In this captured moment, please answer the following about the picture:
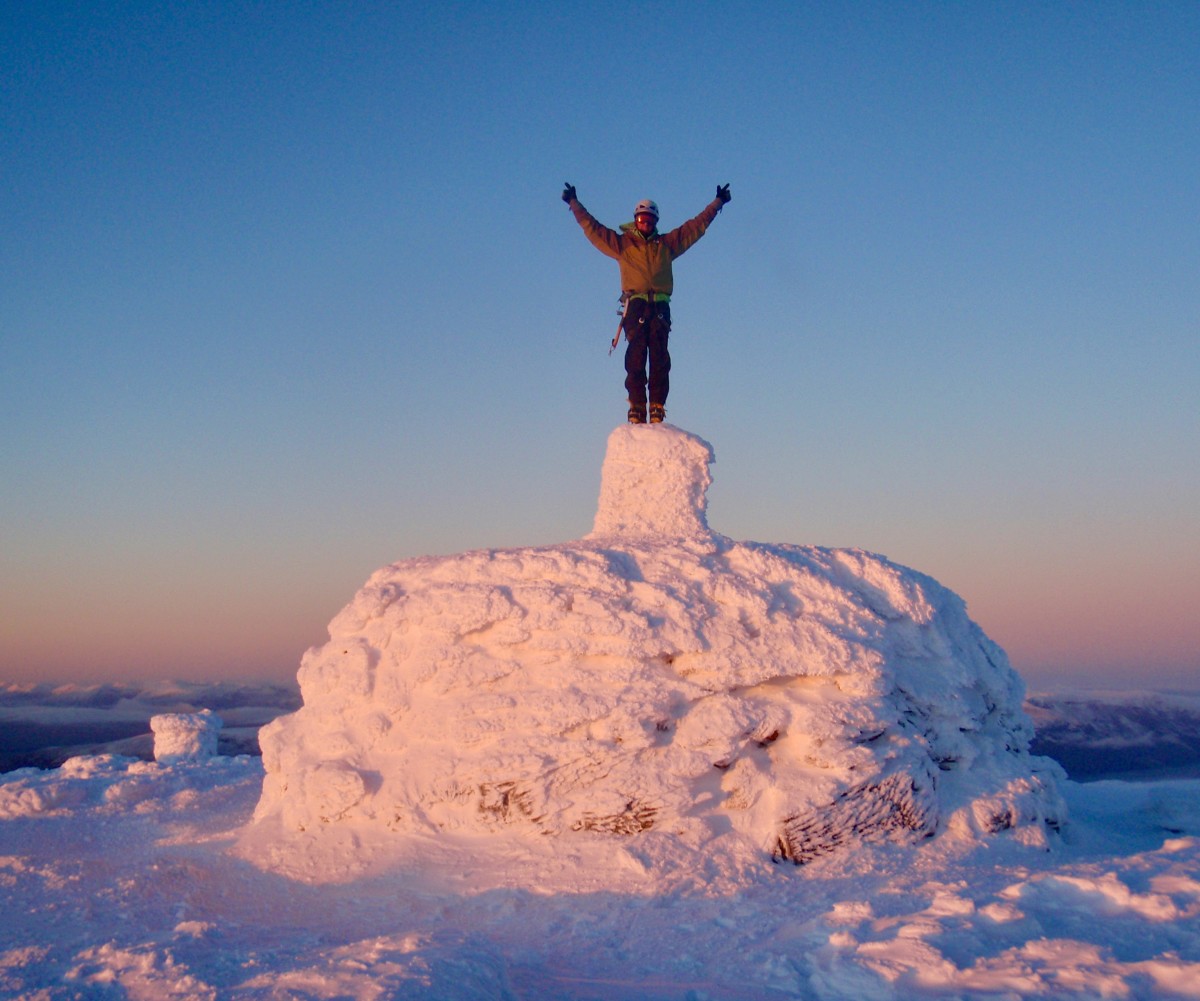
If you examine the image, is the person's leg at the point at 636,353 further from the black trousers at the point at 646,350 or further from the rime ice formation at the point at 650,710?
the rime ice formation at the point at 650,710

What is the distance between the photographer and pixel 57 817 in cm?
954

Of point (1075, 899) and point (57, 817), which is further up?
point (1075, 899)

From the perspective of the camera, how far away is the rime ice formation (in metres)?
6.98

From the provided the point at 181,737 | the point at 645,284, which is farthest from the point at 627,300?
the point at 181,737

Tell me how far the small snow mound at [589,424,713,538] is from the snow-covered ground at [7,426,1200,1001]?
0.03 meters

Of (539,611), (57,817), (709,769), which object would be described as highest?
(539,611)

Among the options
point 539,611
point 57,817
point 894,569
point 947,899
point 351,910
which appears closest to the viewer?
point 947,899

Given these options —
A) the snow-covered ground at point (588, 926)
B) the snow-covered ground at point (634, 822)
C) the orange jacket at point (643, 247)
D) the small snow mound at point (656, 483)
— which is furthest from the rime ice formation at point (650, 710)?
the orange jacket at point (643, 247)

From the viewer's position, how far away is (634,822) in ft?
22.4

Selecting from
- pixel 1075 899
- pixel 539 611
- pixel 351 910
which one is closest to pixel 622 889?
pixel 351 910

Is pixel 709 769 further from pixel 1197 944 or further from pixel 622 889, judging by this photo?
pixel 1197 944

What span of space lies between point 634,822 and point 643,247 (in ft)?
22.3

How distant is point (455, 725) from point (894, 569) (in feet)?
15.3

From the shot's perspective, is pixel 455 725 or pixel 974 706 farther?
pixel 974 706
